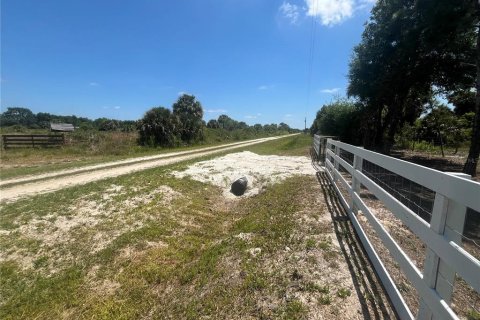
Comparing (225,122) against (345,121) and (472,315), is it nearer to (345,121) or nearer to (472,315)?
(345,121)

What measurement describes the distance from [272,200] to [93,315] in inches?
175

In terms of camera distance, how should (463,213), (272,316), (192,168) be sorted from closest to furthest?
(463,213) → (272,316) → (192,168)

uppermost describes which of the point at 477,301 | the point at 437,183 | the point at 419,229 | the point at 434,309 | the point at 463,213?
the point at 437,183

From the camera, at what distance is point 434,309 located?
199cm

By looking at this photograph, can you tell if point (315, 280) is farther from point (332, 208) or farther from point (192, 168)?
point (192, 168)

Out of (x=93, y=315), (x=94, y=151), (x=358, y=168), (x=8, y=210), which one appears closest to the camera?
(x=93, y=315)

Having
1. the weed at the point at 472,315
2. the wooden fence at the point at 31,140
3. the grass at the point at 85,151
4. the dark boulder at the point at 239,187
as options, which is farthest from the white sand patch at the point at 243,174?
the wooden fence at the point at 31,140

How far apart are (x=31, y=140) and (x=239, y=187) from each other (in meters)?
20.7

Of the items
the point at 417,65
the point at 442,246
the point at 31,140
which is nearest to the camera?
the point at 442,246

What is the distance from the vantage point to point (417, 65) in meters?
15.8

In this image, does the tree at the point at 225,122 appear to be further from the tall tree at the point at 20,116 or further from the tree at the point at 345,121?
the tree at the point at 345,121

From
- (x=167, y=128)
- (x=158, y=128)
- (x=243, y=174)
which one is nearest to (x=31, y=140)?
(x=158, y=128)

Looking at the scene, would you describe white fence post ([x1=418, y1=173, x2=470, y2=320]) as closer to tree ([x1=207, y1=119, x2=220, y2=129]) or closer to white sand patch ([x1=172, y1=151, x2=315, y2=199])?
white sand patch ([x1=172, y1=151, x2=315, y2=199])

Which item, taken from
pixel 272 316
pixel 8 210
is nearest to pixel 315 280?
pixel 272 316
